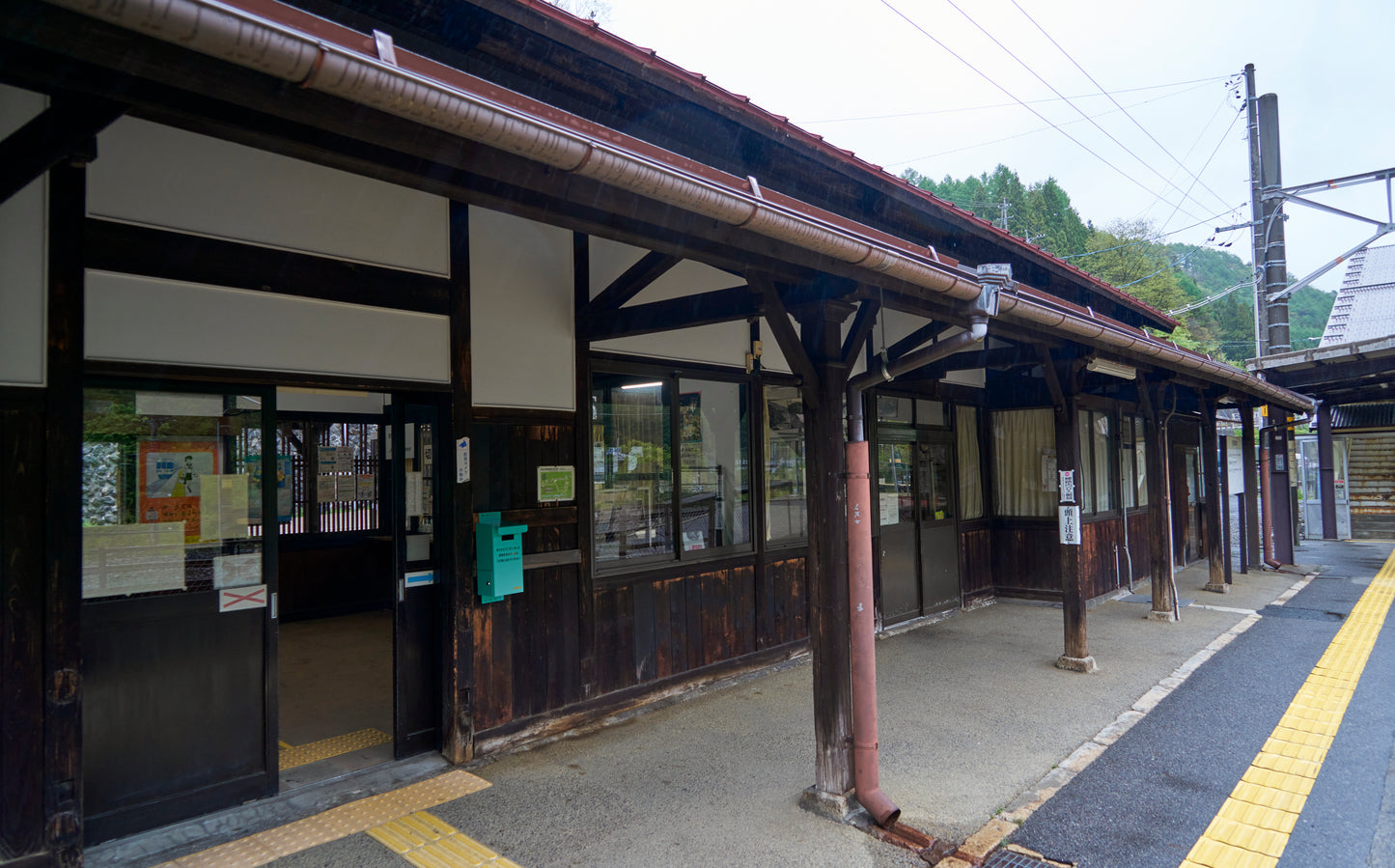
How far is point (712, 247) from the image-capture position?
323 centimetres

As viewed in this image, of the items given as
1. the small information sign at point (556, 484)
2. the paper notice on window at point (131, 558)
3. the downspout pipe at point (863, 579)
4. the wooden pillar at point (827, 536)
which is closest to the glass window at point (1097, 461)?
the downspout pipe at point (863, 579)

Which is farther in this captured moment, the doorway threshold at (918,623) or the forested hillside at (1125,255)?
the forested hillside at (1125,255)

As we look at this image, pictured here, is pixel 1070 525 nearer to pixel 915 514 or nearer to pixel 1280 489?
pixel 915 514

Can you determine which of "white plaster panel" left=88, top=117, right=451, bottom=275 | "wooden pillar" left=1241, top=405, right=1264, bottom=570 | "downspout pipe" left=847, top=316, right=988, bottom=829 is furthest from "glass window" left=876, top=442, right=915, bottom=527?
"wooden pillar" left=1241, top=405, right=1264, bottom=570

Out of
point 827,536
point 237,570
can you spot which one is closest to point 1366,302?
point 827,536

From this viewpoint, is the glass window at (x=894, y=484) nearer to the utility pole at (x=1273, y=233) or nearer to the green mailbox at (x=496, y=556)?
the green mailbox at (x=496, y=556)

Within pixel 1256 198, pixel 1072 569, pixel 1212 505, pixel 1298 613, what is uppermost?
pixel 1256 198

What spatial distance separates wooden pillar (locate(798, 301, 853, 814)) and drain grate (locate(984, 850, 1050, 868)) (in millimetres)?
718

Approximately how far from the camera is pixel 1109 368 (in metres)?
6.49

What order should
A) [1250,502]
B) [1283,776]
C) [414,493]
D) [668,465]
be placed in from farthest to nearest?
[1250,502]
[668,465]
[414,493]
[1283,776]

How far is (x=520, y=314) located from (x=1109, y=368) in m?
5.05

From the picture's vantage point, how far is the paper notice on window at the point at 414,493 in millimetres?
4410

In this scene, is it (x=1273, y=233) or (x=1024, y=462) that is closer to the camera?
(x=1024, y=462)

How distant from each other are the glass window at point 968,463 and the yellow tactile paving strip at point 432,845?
6.79 meters
